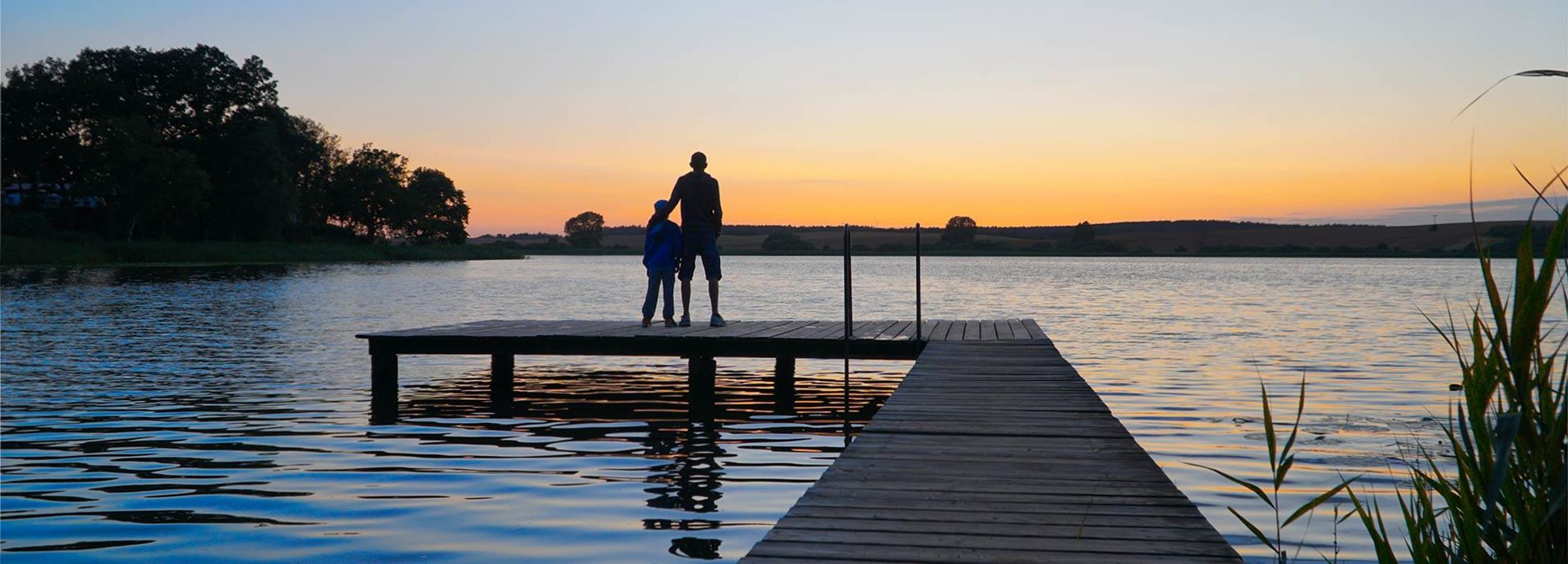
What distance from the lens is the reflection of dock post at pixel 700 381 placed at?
13234mm

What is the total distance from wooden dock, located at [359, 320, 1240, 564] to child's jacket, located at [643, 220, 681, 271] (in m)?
3.23

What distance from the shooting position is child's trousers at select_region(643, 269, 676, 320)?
1352 centimetres

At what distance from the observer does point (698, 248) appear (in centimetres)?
1298

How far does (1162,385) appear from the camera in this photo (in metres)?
15.0

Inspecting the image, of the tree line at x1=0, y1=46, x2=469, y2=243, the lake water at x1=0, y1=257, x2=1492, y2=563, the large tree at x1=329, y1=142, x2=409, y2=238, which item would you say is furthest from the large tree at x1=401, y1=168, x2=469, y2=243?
the lake water at x1=0, y1=257, x2=1492, y2=563

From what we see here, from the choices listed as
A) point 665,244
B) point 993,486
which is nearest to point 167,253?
point 665,244

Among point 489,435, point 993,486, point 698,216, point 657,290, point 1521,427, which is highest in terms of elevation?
point 698,216

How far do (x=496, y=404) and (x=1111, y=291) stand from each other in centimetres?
4060

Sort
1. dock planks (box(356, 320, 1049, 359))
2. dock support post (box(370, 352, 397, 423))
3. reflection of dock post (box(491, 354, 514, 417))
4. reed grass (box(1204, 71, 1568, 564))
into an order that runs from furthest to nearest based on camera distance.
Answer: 1. reflection of dock post (box(491, 354, 514, 417))
2. dock support post (box(370, 352, 397, 423))
3. dock planks (box(356, 320, 1049, 359))
4. reed grass (box(1204, 71, 1568, 564))

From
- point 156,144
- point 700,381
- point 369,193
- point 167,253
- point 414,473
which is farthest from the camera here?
point 369,193

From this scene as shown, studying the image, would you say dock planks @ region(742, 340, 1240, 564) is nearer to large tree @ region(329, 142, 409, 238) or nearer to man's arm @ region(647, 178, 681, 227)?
man's arm @ region(647, 178, 681, 227)

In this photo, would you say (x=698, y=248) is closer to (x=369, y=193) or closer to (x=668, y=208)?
(x=668, y=208)

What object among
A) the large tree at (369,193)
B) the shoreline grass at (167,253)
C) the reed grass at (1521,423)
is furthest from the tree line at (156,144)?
the reed grass at (1521,423)

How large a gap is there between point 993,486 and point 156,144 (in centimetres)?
7150
